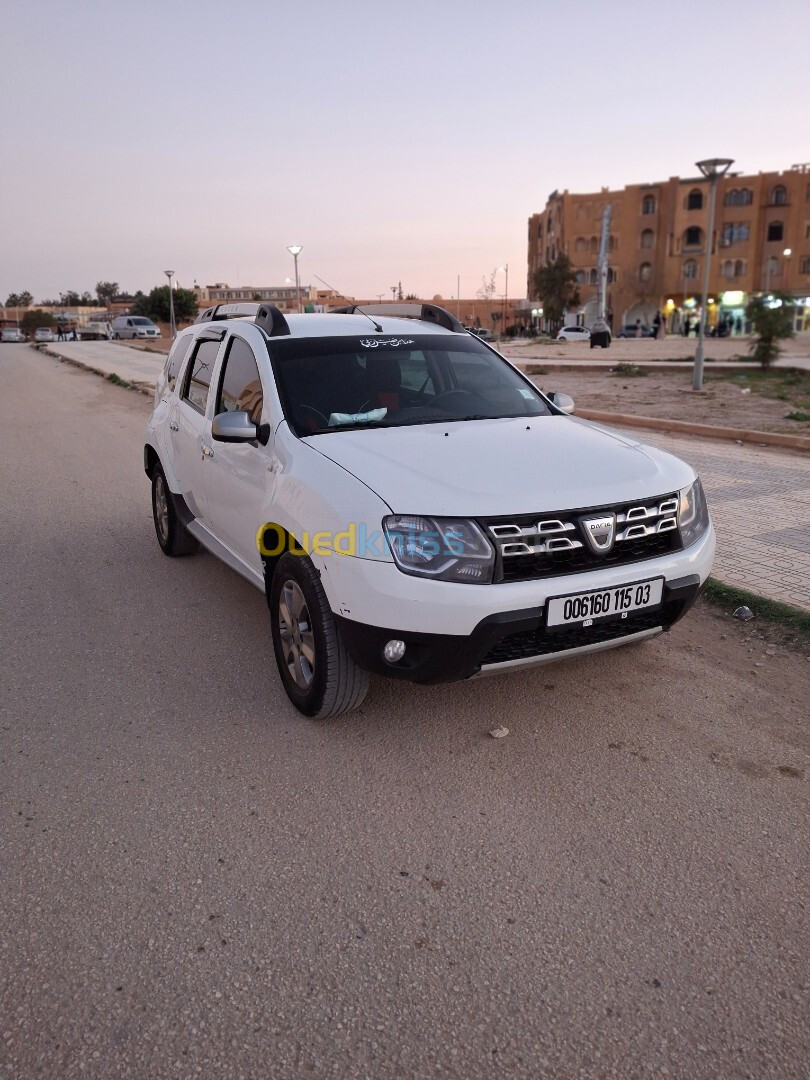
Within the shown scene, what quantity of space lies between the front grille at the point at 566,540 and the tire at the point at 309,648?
30.3 inches

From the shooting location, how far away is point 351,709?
3.73 meters

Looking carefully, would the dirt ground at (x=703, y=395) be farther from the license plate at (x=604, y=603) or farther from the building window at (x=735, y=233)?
the building window at (x=735, y=233)

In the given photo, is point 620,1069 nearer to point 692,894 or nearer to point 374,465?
point 692,894

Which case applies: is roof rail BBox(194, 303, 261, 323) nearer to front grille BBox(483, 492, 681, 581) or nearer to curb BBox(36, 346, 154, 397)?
front grille BBox(483, 492, 681, 581)

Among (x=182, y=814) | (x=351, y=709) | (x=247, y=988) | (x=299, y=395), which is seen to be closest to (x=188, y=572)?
(x=299, y=395)

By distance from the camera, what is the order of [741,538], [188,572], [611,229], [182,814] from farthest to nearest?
[611,229]
[741,538]
[188,572]
[182,814]

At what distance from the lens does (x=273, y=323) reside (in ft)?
15.0

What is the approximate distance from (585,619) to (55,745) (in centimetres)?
229

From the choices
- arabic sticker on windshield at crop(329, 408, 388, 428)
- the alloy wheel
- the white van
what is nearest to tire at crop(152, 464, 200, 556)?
arabic sticker on windshield at crop(329, 408, 388, 428)

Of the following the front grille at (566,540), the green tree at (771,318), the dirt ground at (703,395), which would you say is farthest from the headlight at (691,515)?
the green tree at (771,318)

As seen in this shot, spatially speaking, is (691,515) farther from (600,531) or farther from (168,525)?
(168,525)

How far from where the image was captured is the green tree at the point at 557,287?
2972 inches

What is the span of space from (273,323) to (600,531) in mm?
2294

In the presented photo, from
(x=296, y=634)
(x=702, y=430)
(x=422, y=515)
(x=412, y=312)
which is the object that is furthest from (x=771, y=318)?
(x=422, y=515)
